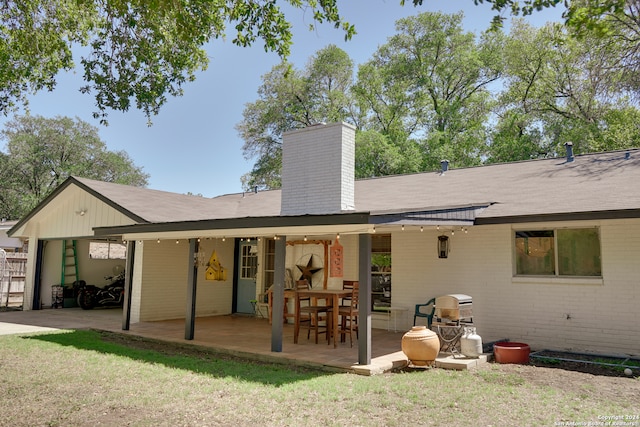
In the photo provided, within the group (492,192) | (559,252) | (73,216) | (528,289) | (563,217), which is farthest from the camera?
(73,216)

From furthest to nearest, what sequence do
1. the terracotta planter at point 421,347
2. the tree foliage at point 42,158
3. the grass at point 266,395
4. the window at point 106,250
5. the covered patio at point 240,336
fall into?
the tree foliage at point 42,158
the window at point 106,250
the covered patio at point 240,336
the terracotta planter at point 421,347
the grass at point 266,395

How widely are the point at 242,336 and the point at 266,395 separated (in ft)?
13.5

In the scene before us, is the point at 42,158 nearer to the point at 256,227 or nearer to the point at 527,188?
the point at 256,227

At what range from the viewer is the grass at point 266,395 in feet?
14.9

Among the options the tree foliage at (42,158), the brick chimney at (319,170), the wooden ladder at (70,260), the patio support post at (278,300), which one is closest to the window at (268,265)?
the brick chimney at (319,170)

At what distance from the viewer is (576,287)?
7.86m

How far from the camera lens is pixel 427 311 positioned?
952 centimetres

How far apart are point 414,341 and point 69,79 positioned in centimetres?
871

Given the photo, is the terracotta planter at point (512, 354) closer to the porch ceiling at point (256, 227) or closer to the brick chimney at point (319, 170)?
the porch ceiling at point (256, 227)

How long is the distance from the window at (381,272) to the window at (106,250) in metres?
10.0

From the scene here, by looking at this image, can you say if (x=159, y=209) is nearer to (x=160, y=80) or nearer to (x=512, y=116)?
(x=160, y=80)

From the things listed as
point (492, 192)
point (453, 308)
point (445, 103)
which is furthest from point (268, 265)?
point (445, 103)

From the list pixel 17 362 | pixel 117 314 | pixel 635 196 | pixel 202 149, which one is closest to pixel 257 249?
pixel 117 314

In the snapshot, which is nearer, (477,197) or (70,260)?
(477,197)
